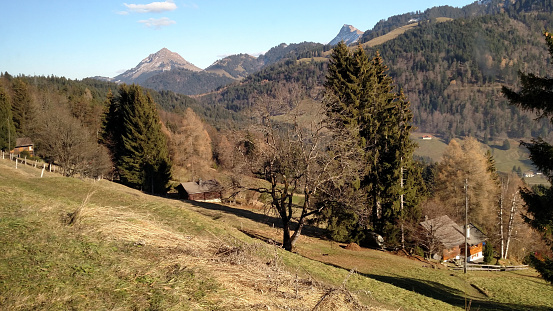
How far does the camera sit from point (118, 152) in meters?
54.2

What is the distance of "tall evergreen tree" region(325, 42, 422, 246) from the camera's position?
98.2ft

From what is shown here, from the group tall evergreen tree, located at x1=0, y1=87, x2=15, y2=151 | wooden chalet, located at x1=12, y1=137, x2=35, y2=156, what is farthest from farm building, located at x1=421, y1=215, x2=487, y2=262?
wooden chalet, located at x1=12, y1=137, x2=35, y2=156

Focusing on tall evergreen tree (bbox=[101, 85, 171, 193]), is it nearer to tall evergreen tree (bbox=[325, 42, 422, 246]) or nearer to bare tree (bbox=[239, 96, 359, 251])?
tall evergreen tree (bbox=[325, 42, 422, 246])

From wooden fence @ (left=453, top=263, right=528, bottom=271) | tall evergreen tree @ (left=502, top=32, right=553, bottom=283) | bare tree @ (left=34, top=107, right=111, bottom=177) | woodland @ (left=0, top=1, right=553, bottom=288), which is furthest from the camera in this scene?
bare tree @ (left=34, top=107, right=111, bottom=177)

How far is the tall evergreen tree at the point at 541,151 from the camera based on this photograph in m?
12.8

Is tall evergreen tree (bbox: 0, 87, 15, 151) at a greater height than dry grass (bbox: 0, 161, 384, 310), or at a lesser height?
greater

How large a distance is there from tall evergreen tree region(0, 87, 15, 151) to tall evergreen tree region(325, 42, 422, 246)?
177 ft

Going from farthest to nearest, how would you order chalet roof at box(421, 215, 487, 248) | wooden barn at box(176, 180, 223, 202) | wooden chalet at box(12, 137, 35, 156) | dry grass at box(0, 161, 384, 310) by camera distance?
wooden chalet at box(12, 137, 35, 156), wooden barn at box(176, 180, 223, 202), chalet roof at box(421, 215, 487, 248), dry grass at box(0, 161, 384, 310)

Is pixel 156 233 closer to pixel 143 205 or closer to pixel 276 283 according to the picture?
pixel 276 283

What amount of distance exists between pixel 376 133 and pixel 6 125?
5967 cm

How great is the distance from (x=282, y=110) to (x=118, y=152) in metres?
42.5

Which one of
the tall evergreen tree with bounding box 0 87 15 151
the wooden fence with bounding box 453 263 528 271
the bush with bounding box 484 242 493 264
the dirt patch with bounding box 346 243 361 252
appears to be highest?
the tall evergreen tree with bounding box 0 87 15 151

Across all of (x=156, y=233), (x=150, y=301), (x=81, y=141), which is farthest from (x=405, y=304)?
(x=81, y=141)

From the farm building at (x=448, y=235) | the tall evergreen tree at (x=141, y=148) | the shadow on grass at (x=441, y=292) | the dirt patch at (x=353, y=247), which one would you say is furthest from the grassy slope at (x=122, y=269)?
the tall evergreen tree at (x=141, y=148)
